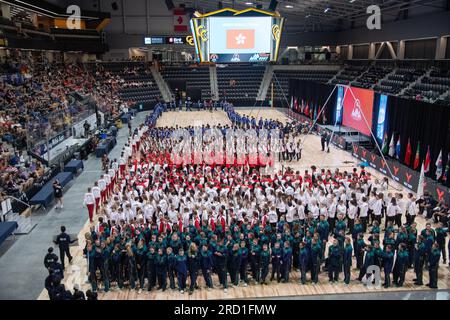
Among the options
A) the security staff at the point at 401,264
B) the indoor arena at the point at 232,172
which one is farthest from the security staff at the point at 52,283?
the security staff at the point at 401,264

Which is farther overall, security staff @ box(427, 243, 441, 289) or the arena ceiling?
the arena ceiling

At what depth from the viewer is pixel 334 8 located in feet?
110

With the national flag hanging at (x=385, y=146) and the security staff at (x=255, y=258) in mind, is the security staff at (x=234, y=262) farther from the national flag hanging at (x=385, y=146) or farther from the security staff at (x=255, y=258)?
the national flag hanging at (x=385, y=146)

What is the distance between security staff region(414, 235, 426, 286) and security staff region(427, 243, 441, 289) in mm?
226

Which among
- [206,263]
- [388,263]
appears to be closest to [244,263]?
[206,263]

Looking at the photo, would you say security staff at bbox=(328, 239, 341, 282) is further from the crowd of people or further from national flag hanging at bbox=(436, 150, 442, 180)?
the crowd of people

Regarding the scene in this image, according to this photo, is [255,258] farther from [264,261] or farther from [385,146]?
[385,146]

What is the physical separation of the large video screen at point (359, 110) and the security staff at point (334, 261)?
1341cm

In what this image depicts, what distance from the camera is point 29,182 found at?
15.9 meters

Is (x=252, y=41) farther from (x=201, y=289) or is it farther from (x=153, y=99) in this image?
(x=153, y=99)

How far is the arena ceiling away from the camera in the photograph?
87.8ft

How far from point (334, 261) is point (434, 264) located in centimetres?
226

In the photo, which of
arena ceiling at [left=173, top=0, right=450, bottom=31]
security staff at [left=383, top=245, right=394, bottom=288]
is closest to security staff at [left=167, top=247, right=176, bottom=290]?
security staff at [left=383, top=245, right=394, bottom=288]

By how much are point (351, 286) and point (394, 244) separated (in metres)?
1.57
